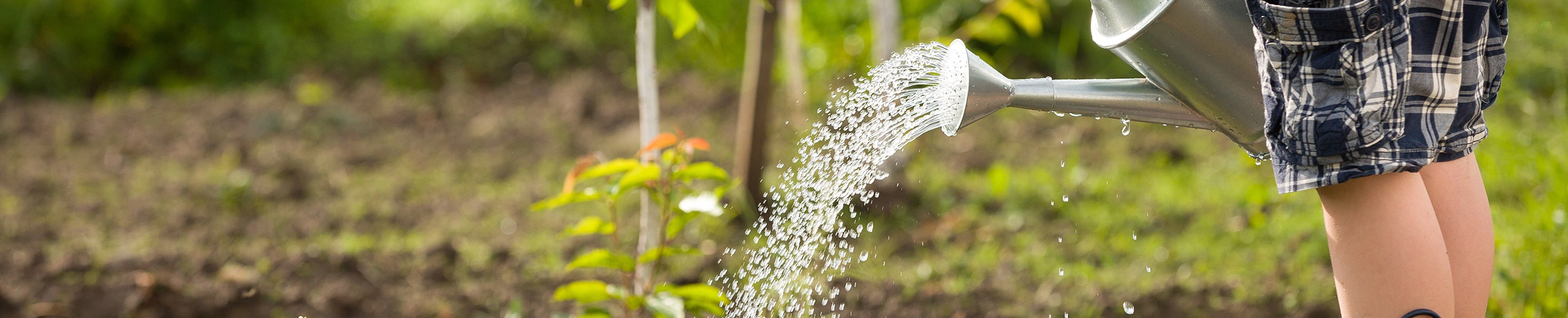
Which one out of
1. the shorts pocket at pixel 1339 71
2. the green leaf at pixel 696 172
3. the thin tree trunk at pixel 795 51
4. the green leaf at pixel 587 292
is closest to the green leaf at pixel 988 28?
the thin tree trunk at pixel 795 51

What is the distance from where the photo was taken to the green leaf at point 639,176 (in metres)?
1.40

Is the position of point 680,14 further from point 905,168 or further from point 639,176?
point 905,168

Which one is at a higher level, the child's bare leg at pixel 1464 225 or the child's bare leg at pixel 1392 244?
the child's bare leg at pixel 1392 244

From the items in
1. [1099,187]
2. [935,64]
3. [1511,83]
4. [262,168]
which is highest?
[935,64]

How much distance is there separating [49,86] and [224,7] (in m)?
0.81

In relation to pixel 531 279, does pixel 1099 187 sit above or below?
below

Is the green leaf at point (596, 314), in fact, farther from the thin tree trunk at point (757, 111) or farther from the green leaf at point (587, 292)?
the thin tree trunk at point (757, 111)

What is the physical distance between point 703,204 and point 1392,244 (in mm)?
793

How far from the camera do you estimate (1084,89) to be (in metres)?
1.16

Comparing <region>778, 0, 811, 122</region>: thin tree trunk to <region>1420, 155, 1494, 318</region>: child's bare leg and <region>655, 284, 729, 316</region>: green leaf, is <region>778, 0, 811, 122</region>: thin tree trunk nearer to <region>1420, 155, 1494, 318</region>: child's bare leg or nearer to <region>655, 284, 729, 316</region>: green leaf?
<region>655, 284, 729, 316</region>: green leaf

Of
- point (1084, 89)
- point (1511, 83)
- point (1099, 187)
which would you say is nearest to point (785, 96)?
point (1099, 187)

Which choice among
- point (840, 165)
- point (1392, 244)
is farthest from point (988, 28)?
point (1392, 244)

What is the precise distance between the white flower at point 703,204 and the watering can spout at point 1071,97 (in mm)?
355

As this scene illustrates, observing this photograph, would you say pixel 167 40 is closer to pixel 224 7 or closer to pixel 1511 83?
pixel 224 7
